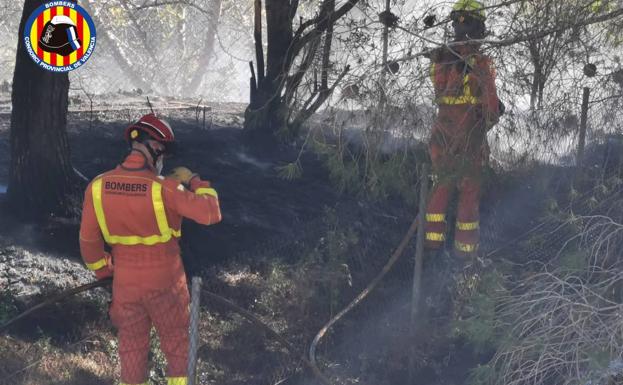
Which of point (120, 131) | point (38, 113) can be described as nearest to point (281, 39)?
point (120, 131)

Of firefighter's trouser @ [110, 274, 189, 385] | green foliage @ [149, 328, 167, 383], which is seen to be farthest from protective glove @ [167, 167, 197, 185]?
green foliage @ [149, 328, 167, 383]

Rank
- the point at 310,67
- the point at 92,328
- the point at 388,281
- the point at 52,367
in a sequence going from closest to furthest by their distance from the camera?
the point at 52,367 < the point at 92,328 < the point at 310,67 < the point at 388,281

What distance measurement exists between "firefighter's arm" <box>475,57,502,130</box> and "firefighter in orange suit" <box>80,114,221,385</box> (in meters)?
2.17

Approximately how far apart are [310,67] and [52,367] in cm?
277

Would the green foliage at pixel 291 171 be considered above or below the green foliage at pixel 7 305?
above

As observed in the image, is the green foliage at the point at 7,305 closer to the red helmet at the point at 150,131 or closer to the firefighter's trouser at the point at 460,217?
the red helmet at the point at 150,131

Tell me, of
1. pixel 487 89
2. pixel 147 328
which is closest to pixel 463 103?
pixel 487 89

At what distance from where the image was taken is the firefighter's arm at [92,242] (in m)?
3.98

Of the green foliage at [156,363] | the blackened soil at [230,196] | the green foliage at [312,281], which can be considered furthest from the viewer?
the green foliage at [312,281]

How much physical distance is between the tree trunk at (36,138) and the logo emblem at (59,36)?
0.23ft

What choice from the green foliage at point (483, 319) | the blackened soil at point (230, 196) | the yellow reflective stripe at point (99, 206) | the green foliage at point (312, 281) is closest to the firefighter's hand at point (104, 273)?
the yellow reflective stripe at point (99, 206)

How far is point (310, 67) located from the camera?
5.54 meters

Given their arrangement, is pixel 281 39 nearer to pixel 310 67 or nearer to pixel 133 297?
pixel 310 67

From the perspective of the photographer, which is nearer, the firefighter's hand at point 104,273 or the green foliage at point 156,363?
the firefighter's hand at point 104,273
